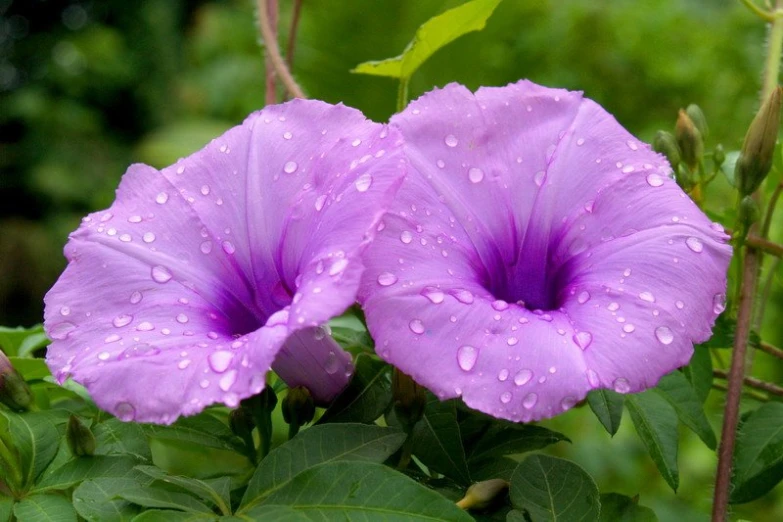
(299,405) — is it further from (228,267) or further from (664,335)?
(664,335)

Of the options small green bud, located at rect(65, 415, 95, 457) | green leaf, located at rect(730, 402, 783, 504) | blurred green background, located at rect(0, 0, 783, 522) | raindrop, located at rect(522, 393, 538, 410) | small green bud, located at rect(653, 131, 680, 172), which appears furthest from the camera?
blurred green background, located at rect(0, 0, 783, 522)

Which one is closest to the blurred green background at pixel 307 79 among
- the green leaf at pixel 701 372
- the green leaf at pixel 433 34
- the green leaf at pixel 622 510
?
the green leaf at pixel 701 372

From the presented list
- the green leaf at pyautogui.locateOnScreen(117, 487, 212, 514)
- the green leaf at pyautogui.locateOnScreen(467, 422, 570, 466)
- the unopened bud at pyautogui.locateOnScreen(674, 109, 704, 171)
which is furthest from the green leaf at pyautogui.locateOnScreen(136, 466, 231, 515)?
the unopened bud at pyautogui.locateOnScreen(674, 109, 704, 171)

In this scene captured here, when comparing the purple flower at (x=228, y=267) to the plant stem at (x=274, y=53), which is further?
the plant stem at (x=274, y=53)

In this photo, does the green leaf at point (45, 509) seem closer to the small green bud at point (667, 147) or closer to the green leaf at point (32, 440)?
the green leaf at point (32, 440)

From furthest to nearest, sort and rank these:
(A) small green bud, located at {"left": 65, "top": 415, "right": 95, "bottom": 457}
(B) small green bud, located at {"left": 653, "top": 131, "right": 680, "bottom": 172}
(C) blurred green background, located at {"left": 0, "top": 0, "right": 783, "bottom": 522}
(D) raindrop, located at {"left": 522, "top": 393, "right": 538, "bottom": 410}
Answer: (C) blurred green background, located at {"left": 0, "top": 0, "right": 783, "bottom": 522} < (B) small green bud, located at {"left": 653, "top": 131, "right": 680, "bottom": 172} < (A) small green bud, located at {"left": 65, "top": 415, "right": 95, "bottom": 457} < (D) raindrop, located at {"left": 522, "top": 393, "right": 538, "bottom": 410}

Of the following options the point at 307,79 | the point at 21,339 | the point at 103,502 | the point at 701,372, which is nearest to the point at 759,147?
the point at 701,372

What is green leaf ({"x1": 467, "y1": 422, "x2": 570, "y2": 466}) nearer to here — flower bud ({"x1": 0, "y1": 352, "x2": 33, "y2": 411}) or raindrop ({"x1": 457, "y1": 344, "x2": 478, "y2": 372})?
raindrop ({"x1": 457, "y1": 344, "x2": 478, "y2": 372})
